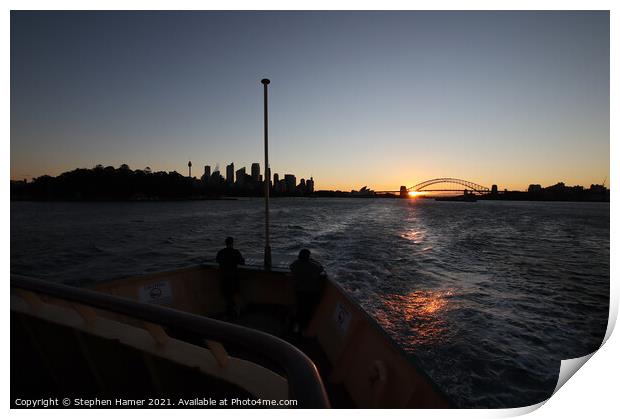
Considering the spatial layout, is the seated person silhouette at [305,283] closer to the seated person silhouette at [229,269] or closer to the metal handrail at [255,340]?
the seated person silhouette at [229,269]

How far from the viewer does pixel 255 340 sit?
1.43 metres

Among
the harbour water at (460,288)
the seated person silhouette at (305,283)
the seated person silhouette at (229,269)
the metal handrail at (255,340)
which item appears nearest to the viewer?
the metal handrail at (255,340)

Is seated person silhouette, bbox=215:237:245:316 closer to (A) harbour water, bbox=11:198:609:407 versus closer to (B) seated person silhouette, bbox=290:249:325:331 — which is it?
(B) seated person silhouette, bbox=290:249:325:331

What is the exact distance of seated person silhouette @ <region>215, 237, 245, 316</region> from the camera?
24.5 feet

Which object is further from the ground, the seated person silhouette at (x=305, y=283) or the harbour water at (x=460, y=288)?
the seated person silhouette at (x=305, y=283)

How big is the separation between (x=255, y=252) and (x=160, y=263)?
8.18 m

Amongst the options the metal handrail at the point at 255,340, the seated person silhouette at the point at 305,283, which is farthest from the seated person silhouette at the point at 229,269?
the metal handrail at the point at 255,340

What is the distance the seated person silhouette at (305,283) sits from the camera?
6.16 meters

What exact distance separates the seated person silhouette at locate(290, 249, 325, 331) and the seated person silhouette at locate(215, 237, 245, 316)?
1.93 metres

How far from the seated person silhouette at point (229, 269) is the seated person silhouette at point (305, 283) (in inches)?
76.1

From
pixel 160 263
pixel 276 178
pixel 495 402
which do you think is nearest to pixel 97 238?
pixel 160 263

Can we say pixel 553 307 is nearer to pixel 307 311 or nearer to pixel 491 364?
pixel 491 364

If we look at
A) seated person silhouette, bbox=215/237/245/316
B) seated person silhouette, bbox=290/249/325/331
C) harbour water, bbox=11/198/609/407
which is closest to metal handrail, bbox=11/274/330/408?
seated person silhouette, bbox=290/249/325/331
